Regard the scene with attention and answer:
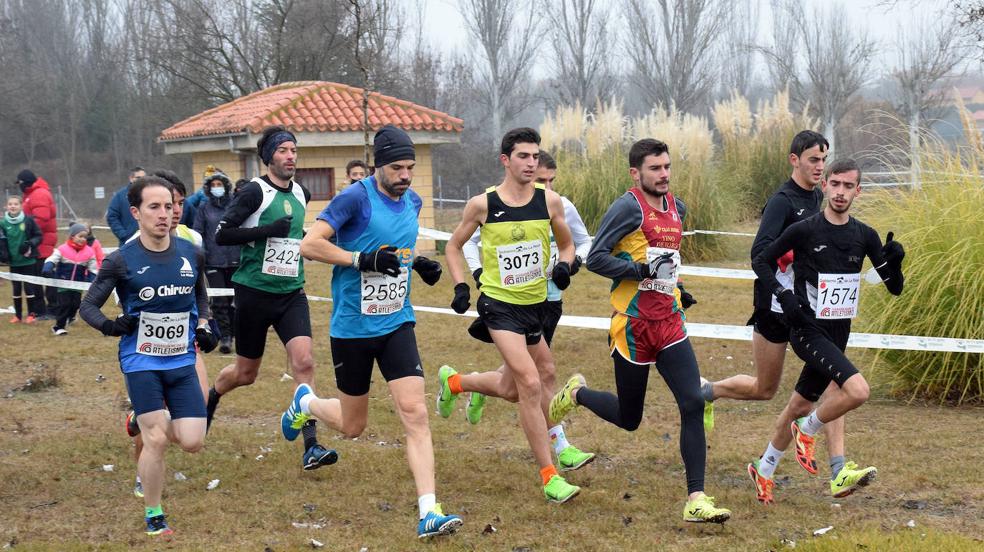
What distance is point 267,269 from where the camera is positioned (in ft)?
24.0

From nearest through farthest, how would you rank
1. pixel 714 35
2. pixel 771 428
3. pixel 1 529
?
1. pixel 1 529
2. pixel 771 428
3. pixel 714 35

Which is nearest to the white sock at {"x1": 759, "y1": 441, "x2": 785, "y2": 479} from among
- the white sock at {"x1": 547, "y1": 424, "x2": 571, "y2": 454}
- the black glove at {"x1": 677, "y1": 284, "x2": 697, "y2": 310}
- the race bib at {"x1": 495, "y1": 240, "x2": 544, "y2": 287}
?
the black glove at {"x1": 677, "y1": 284, "x2": 697, "y2": 310}

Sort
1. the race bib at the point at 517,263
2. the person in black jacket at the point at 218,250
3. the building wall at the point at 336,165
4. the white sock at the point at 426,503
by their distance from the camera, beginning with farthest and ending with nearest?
the building wall at the point at 336,165 → the person in black jacket at the point at 218,250 → the race bib at the point at 517,263 → the white sock at the point at 426,503

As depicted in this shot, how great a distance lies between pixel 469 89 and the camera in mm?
59625

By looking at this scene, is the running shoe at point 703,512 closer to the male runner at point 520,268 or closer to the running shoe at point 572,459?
the male runner at point 520,268

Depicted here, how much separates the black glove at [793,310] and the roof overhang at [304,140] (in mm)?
18042

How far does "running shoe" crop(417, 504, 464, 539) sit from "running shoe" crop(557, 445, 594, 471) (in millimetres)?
1430

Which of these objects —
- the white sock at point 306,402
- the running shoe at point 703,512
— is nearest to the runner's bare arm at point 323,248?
the white sock at point 306,402

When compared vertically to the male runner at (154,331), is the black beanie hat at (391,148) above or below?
above

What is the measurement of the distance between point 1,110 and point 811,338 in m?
61.9

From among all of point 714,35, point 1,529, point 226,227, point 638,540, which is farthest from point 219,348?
point 714,35

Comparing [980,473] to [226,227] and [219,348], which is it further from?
[219,348]

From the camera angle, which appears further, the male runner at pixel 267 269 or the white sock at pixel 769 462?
the male runner at pixel 267 269

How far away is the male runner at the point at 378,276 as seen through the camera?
584 centimetres
